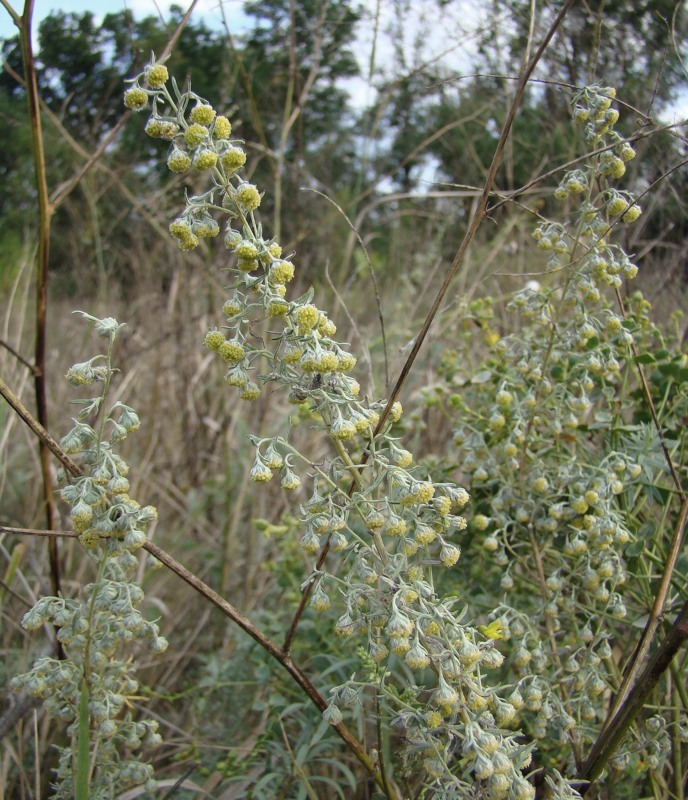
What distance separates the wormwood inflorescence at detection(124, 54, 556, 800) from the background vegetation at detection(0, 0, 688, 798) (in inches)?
14.7

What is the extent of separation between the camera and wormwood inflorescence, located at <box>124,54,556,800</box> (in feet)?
2.99

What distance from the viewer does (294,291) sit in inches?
172

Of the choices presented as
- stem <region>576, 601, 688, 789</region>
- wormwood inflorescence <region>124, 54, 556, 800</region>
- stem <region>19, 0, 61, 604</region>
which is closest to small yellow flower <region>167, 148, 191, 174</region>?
wormwood inflorescence <region>124, 54, 556, 800</region>

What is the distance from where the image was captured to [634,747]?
1254 mm

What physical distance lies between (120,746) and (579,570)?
1187 mm

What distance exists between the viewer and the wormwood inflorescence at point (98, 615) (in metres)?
1.00

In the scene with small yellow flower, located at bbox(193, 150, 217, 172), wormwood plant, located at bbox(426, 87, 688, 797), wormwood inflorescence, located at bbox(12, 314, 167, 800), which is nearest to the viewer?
small yellow flower, located at bbox(193, 150, 217, 172)

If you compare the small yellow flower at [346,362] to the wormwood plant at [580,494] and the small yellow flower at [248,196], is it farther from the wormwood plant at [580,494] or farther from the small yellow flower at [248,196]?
the wormwood plant at [580,494]

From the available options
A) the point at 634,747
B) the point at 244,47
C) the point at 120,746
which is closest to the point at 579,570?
the point at 634,747

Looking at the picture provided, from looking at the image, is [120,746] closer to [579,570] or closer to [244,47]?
[579,570]

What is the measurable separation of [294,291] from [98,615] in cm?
336

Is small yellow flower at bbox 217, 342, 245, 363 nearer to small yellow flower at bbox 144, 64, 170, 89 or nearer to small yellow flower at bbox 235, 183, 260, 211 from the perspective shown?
small yellow flower at bbox 235, 183, 260, 211

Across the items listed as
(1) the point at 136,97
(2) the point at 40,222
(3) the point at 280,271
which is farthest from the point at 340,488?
(2) the point at 40,222

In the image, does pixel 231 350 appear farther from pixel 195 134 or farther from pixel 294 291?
pixel 294 291
